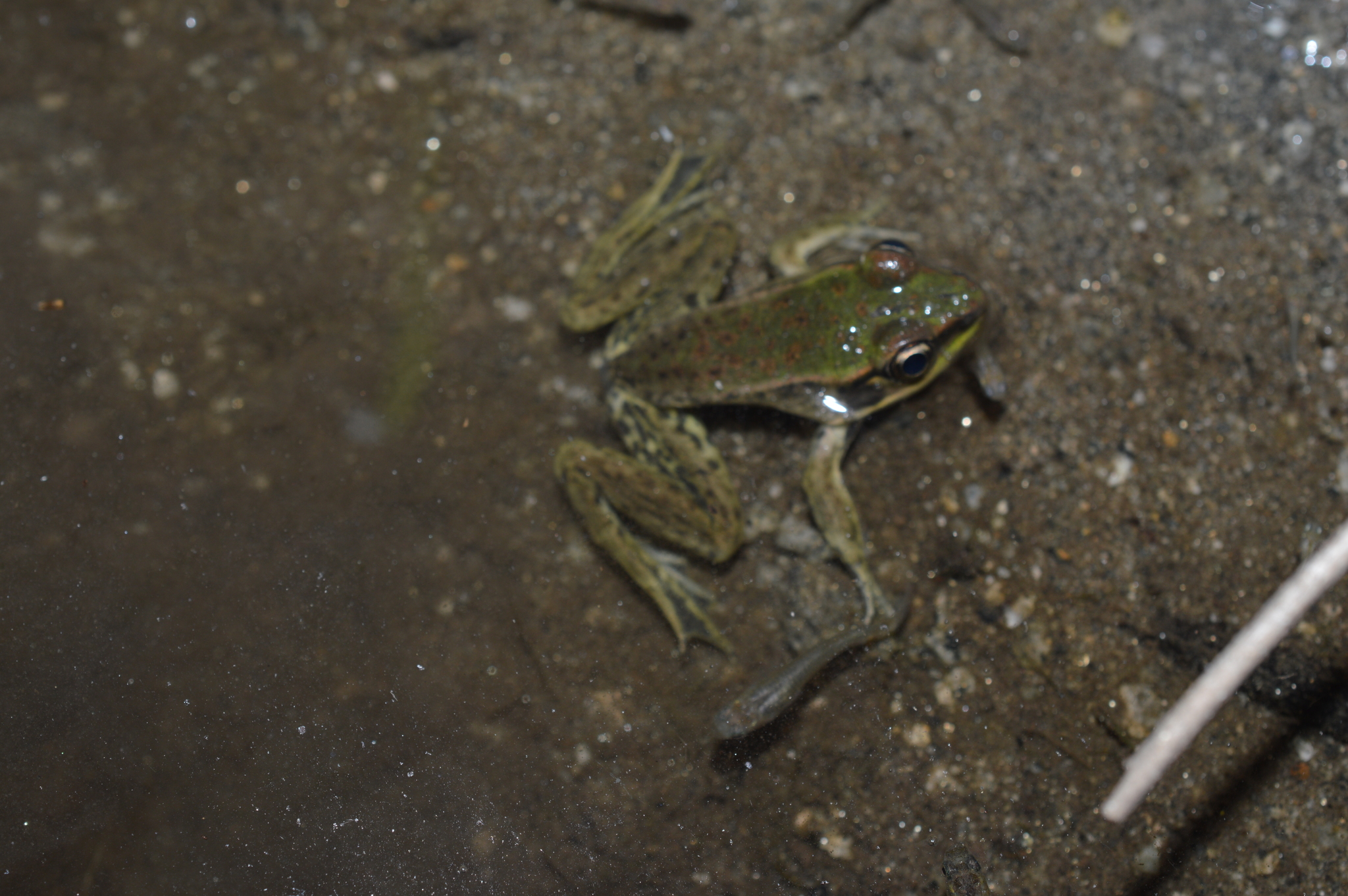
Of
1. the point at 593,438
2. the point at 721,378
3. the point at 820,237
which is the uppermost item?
the point at 820,237

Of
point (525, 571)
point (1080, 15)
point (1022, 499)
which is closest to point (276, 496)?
point (525, 571)

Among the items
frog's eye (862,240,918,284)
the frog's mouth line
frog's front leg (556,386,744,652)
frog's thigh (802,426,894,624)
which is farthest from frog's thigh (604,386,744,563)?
frog's eye (862,240,918,284)

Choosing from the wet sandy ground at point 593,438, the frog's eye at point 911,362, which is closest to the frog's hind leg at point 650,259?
the wet sandy ground at point 593,438

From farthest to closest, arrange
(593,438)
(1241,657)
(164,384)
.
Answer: (593,438) → (164,384) → (1241,657)

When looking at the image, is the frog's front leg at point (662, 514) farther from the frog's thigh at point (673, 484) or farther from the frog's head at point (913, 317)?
the frog's head at point (913, 317)

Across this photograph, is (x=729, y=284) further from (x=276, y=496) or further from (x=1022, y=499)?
(x=276, y=496)

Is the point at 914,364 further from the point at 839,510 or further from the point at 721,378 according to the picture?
the point at 721,378

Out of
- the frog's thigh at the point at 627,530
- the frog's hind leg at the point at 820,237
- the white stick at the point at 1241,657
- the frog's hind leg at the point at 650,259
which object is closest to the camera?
the white stick at the point at 1241,657

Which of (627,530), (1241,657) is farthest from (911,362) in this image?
(1241,657)
